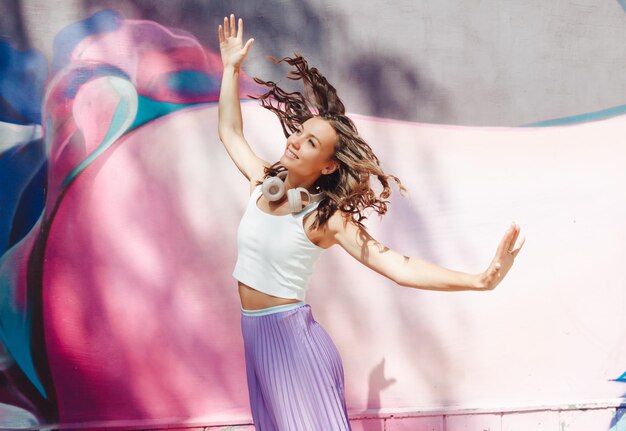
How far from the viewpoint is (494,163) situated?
355cm

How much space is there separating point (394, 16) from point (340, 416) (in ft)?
6.14

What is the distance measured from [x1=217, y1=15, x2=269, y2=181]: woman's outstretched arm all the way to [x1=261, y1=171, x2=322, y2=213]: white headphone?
0.84 feet

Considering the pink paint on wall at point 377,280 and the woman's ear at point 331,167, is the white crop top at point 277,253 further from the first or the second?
the pink paint on wall at point 377,280

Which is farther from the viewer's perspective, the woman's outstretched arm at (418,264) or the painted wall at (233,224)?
the painted wall at (233,224)

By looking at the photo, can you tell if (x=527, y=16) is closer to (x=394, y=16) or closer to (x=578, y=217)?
(x=394, y=16)

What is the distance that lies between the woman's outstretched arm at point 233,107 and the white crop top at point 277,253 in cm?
26

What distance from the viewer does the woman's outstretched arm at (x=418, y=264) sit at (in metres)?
2.21

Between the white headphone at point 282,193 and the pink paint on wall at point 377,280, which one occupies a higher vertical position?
the white headphone at point 282,193

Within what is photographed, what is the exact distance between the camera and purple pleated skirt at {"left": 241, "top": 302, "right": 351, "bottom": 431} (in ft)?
8.16

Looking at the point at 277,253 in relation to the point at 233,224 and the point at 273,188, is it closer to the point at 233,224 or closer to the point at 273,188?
the point at 273,188

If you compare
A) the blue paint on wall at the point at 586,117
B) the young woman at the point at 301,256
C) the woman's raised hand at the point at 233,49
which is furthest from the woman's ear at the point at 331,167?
the blue paint on wall at the point at 586,117

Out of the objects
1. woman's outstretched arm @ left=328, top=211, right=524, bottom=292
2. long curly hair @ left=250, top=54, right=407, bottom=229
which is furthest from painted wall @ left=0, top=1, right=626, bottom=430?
woman's outstretched arm @ left=328, top=211, right=524, bottom=292

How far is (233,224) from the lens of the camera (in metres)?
3.47

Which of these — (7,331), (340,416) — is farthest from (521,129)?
(7,331)
